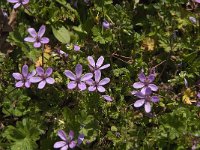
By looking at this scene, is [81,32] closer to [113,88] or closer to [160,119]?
[113,88]

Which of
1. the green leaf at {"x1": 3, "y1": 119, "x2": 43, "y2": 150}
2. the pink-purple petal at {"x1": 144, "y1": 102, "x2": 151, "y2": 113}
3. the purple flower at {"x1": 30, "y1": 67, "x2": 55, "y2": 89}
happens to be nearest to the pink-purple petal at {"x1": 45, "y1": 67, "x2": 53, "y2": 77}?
the purple flower at {"x1": 30, "y1": 67, "x2": 55, "y2": 89}

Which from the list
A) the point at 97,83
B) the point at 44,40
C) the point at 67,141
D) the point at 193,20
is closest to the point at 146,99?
the point at 97,83

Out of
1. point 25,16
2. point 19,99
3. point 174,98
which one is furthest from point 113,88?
point 25,16

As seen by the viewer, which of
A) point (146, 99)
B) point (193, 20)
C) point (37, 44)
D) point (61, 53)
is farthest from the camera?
point (193, 20)

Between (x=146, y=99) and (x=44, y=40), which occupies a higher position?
(x=44, y=40)

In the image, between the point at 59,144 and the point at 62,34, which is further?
the point at 62,34

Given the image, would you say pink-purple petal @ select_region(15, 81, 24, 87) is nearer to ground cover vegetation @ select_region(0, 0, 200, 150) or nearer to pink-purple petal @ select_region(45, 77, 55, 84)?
ground cover vegetation @ select_region(0, 0, 200, 150)

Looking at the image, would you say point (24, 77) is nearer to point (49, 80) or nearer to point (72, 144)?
point (49, 80)
